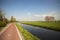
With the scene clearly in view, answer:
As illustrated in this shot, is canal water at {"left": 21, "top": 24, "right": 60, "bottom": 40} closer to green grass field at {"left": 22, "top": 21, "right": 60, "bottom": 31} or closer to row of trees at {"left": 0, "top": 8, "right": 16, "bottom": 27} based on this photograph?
green grass field at {"left": 22, "top": 21, "right": 60, "bottom": 31}

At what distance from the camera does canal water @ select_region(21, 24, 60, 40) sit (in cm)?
534

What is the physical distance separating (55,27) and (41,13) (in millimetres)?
762

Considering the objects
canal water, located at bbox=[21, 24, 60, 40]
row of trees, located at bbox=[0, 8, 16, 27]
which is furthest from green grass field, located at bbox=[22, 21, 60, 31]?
row of trees, located at bbox=[0, 8, 16, 27]

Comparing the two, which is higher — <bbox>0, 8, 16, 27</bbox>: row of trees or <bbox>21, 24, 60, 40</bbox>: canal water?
<bbox>0, 8, 16, 27</bbox>: row of trees

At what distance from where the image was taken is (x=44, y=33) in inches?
221

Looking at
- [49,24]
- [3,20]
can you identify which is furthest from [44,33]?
[3,20]

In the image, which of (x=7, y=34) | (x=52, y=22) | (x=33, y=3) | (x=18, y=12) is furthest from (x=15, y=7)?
(x=52, y=22)

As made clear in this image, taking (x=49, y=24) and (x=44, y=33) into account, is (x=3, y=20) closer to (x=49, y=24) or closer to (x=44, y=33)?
(x=44, y=33)

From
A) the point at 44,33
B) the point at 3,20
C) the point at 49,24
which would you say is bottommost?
the point at 44,33

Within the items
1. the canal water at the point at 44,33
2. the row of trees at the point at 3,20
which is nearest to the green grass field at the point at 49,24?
the canal water at the point at 44,33

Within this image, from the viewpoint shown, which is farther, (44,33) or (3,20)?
(44,33)

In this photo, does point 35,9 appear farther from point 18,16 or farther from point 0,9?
point 0,9

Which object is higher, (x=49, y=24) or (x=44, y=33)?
(x=49, y=24)

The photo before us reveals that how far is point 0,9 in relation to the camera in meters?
5.18
